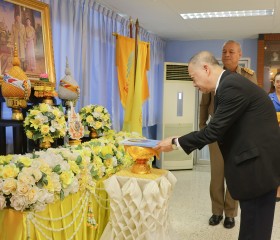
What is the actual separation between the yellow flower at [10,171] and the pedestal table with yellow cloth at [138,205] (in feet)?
1.61

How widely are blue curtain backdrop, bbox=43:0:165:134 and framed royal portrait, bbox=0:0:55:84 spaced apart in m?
0.30

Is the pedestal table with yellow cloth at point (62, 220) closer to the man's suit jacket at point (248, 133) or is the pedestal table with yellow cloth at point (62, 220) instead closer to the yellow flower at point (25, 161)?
the yellow flower at point (25, 161)

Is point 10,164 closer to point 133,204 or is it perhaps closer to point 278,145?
point 133,204

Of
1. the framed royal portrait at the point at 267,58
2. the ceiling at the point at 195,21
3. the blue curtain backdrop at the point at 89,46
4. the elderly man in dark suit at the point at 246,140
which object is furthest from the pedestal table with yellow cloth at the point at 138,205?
the framed royal portrait at the point at 267,58

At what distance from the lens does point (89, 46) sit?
368 centimetres

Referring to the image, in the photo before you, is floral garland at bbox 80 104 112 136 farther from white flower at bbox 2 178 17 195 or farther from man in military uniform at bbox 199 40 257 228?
white flower at bbox 2 178 17 195

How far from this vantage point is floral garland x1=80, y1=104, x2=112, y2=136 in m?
2.79

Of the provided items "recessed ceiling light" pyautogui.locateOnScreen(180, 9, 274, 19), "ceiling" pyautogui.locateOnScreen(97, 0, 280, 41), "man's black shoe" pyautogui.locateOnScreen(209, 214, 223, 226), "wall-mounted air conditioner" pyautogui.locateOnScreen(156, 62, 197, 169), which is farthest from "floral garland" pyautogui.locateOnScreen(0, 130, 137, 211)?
"wall-mounted air conditioner" pyautogui.locateOnScreen(156, 62, 197, 169)

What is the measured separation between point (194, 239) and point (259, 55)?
377cm

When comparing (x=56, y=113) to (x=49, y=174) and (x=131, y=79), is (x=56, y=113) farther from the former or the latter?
(x=131, y=79)

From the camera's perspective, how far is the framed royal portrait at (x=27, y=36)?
2.47 metres

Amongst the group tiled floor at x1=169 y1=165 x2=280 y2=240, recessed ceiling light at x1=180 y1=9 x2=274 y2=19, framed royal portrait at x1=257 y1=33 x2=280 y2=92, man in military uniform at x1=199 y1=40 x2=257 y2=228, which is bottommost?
tiled floor at x1=169 y1=165 x2=280 y2=240

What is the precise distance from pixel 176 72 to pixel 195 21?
3.90 ft

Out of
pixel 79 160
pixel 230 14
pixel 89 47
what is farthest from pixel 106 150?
pixel 230 14
